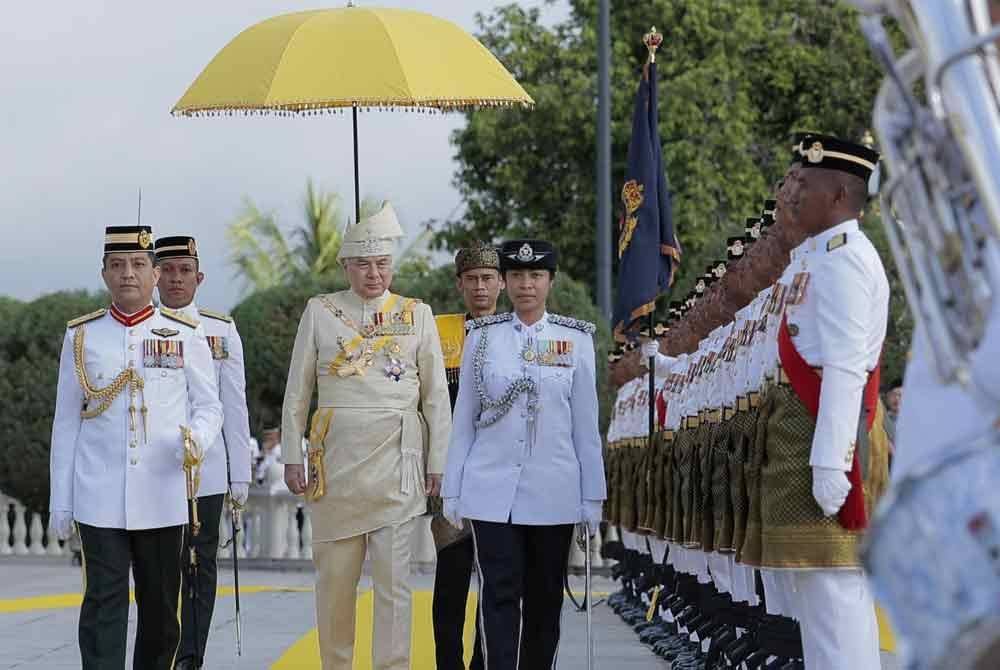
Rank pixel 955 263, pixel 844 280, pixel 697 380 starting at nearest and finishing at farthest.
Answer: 1. pixel 955 263
2. pixel 844 280
3. pixel 697 380

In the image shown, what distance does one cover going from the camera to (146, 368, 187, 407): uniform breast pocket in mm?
7504

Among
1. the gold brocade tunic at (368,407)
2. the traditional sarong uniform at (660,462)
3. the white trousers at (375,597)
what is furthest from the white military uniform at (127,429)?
the traditional sarong uniform at (660,462)

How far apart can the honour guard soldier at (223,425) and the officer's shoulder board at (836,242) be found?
4.00 metres

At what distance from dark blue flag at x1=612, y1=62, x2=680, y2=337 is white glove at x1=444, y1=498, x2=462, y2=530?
2.98m

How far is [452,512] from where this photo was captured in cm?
752

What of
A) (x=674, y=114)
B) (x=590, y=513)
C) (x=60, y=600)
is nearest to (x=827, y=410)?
(x=590, y=513)

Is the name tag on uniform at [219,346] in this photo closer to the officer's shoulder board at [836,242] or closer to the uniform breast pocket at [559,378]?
the uniform breast pocket at [559,378]

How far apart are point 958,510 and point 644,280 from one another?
8.18 meters

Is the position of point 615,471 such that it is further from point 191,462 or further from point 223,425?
point 191,462

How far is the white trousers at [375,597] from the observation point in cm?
772

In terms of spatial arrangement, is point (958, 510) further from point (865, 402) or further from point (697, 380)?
point (697, 380)

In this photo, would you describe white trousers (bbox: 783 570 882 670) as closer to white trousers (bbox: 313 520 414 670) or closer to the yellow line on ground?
white trousers (bbox: 313 520 414 670)

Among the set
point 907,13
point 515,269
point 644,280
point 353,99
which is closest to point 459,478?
point 515,269

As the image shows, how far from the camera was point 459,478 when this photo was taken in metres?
7.58
